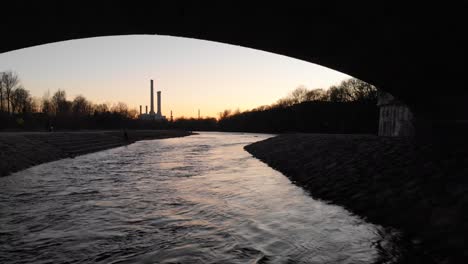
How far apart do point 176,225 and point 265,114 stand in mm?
131595

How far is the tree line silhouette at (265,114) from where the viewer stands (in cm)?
7725

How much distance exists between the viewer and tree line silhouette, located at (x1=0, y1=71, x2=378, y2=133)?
77250 millimetres

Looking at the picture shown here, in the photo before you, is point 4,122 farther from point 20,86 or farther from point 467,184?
point 467,184

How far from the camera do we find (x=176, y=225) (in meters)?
8.77

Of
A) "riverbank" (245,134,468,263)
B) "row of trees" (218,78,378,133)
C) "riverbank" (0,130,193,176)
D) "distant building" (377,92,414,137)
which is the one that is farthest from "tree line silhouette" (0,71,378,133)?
"riverbank" (245,134,468,263)

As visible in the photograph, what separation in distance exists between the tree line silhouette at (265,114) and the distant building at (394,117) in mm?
35296

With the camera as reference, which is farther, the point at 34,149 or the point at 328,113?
the point at 328,113

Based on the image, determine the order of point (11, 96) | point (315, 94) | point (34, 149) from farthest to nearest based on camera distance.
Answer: point (315, 94)
point (11, 96)
point (34, 149)

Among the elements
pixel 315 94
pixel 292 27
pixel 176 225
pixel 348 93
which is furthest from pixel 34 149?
pixel 315 94

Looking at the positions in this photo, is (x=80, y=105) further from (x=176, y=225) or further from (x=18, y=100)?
(x=176, y=225)

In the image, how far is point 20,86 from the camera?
9262cm

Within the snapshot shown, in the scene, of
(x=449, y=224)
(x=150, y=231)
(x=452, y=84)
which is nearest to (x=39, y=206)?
(x=150, y=231)

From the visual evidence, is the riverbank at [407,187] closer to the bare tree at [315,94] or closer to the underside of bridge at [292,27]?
the underside of bridge at [292,27]

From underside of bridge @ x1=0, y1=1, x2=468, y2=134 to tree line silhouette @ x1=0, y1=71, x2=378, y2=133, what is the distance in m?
45.4
